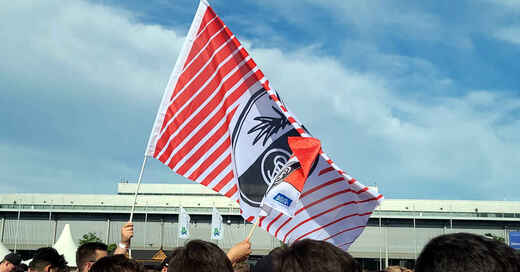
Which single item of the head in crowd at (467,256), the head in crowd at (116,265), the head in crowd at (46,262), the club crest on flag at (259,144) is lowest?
the head in crowd at (46,262)

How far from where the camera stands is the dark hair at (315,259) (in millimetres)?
2449

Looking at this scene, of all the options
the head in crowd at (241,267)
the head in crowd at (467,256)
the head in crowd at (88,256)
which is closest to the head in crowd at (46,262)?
the head in crowd at (88,256)

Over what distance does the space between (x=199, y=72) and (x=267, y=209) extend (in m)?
2.11

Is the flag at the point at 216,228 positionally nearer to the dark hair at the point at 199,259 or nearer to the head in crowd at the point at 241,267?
the head in crowd at the point at 241,267

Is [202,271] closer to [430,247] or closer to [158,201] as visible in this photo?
[430,247]

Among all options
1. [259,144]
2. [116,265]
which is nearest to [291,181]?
[259,144]

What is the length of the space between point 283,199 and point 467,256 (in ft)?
12.8

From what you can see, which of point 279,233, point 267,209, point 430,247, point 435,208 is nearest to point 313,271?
point 430,247

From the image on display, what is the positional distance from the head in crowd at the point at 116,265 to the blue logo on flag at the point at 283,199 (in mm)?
2310

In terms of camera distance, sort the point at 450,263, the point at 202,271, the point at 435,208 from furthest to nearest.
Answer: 1. the point at 435,208
2. the point at 202,271
3. the point at 450,263

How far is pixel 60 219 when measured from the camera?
67125mm

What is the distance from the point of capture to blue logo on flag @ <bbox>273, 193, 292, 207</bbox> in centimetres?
574

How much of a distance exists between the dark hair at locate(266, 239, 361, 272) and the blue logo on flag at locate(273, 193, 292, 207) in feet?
10.3

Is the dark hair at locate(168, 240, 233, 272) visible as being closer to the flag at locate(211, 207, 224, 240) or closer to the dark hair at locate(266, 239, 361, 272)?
the dark hair at locate(266, 239, 361, 272)
